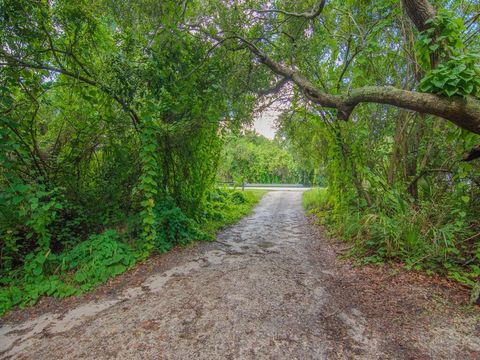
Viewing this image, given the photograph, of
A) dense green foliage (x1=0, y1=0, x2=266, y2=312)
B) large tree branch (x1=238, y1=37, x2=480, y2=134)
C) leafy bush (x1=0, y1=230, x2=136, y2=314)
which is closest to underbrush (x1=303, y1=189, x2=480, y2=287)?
large tree branch (x1=238, y1=37, x2=480, y2=134)

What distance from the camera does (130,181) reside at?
13.2 ft

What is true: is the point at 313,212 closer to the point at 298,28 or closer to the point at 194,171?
the point at 194,171

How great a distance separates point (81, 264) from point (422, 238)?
4.27m

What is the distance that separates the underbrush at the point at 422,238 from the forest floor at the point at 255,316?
0.74 feet

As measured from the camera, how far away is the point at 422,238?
302 cm

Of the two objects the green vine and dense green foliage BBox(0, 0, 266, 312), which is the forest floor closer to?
dense green foliage BBox(0, 0, 266, 312)

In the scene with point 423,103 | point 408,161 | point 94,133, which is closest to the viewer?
point 423,103

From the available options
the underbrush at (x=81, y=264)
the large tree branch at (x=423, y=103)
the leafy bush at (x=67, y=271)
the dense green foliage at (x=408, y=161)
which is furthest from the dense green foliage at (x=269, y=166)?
the large tree branch at (x=423, y=103)

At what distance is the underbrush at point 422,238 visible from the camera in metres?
2.73

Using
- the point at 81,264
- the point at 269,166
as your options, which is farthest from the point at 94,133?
the point at 269,166

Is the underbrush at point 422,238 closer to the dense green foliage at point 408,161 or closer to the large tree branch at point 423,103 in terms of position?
the dense green foliage at point 408,161

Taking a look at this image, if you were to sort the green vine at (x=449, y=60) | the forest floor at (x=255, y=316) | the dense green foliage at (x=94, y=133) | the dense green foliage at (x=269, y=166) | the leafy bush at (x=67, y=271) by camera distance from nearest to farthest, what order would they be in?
the forest floor at (x=255, y=316) → the green vine at (x=449, y=60) → the leafy bush at (x=67, y=271) → the dense green foliage at (x=94, y=133) → the dense green foliage at (x=269, y=166)

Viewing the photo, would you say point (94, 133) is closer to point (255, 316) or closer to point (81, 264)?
point (81, 264)

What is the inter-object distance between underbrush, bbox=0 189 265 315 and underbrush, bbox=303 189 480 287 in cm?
284
